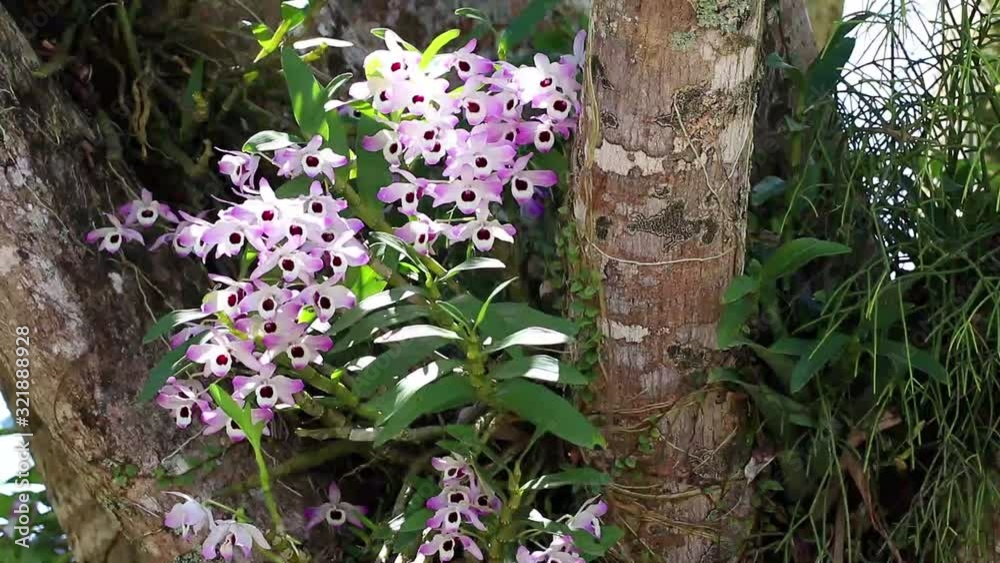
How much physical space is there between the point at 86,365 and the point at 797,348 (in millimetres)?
894

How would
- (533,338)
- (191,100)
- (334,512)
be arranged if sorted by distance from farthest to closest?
(191,100), (334,512), (533,338)

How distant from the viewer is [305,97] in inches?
58.3

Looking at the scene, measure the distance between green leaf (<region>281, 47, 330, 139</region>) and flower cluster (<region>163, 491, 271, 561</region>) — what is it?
47 centimetres

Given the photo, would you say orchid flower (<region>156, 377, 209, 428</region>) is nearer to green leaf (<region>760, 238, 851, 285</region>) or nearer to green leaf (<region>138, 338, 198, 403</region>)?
green leaf (<region>138, 338, 198, 403</region>)

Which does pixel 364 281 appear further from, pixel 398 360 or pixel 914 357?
pixel 914 357

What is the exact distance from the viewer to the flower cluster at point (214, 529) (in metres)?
1.44

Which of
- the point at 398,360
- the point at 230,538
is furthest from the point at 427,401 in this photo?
the point at 230,538

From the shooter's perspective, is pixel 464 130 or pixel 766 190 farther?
pixel 766 190

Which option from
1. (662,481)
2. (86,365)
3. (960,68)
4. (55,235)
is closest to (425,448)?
(662,481)

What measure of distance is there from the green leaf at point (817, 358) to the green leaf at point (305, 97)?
0.63m

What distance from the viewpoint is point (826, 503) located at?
4.97 ft

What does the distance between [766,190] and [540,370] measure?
0.47 m

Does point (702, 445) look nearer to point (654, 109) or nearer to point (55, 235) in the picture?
point (654, 109)

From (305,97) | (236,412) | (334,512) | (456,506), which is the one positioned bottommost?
(334,512)
